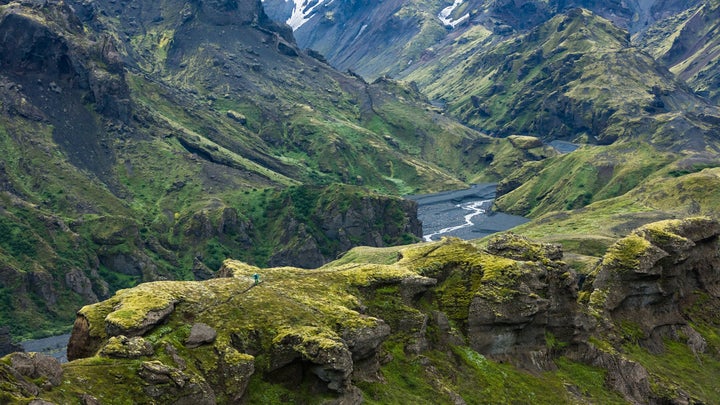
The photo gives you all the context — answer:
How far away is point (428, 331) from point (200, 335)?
102 ft

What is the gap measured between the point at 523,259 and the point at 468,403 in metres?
30.1

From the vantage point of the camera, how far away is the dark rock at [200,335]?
65000 millimetres

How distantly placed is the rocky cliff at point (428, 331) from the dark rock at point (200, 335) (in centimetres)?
15

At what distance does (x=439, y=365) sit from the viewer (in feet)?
269

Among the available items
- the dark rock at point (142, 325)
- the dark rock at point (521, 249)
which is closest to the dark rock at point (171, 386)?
the dark rock at point (142, 325)

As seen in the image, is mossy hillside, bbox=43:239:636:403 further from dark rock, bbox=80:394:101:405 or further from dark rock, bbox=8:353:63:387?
dark rock, bbox=8:353:63:387

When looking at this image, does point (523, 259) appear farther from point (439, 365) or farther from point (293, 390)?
point (293, 390)

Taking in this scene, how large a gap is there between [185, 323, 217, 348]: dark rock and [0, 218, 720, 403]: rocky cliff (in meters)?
0.15

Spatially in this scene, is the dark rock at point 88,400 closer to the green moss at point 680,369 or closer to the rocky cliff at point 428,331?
the rocky cliff at point 428,331

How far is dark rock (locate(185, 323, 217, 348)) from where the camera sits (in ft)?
213

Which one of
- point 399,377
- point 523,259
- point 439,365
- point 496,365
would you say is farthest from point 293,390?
point 523,259

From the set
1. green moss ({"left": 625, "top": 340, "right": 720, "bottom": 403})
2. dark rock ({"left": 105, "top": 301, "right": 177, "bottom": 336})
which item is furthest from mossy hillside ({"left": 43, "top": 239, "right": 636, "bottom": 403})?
green moss ({"left": 625, "top": 340, "right": 720, "bottom": 403})

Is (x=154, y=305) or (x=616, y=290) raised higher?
(x=616, y=290)

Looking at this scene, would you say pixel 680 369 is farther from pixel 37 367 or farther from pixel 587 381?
pixel 37 367
